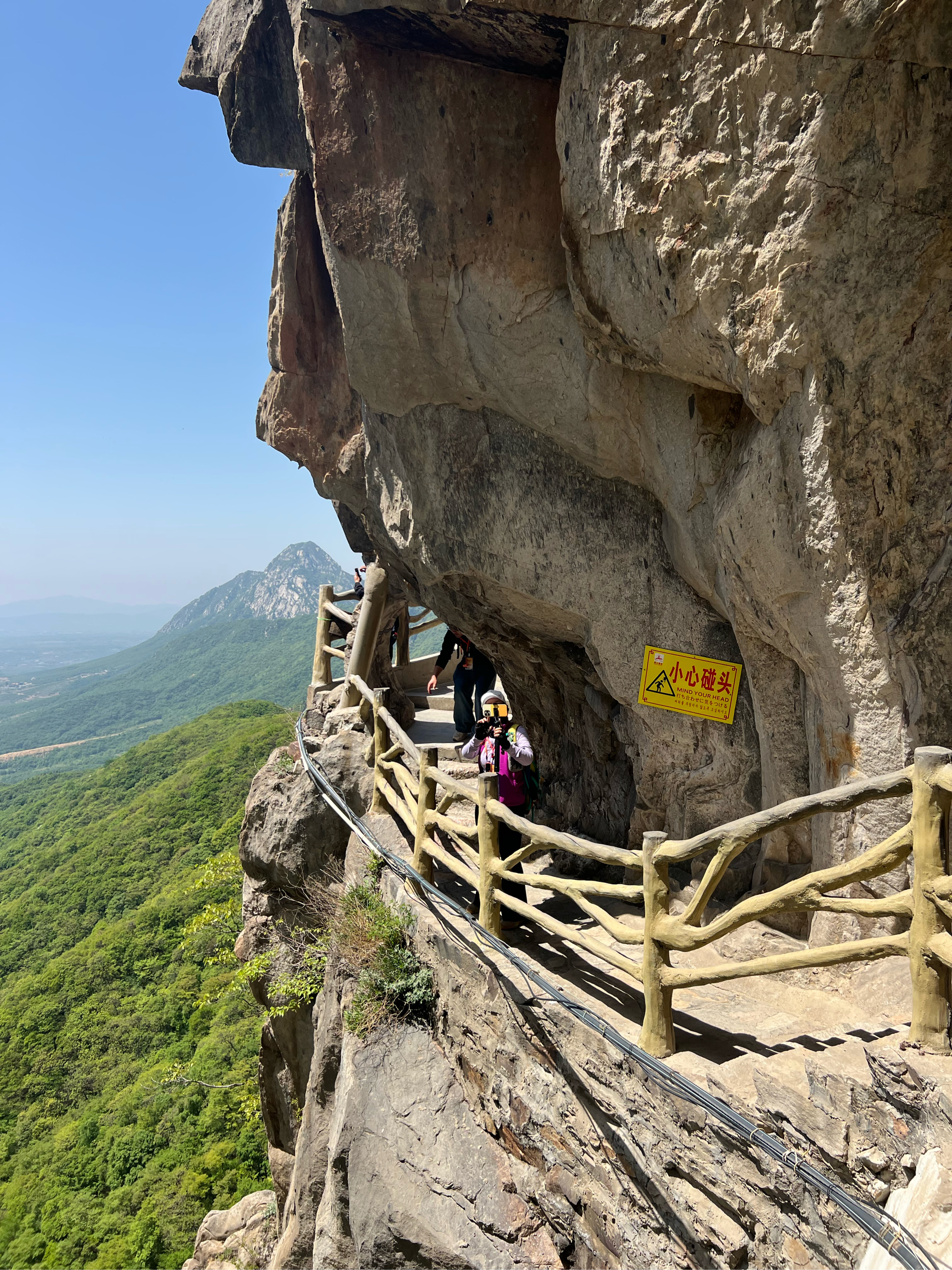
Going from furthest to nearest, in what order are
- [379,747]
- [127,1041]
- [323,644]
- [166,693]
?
1. [166,693]
2. [127,1041]
3. [323,644]
4. [379,747]

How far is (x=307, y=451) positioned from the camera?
11297 mm

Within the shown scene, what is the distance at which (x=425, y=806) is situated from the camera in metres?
5.28

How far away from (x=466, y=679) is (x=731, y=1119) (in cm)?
924

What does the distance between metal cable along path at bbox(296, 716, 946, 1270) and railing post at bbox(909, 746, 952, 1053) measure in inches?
21.6

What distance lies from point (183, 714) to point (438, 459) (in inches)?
5057

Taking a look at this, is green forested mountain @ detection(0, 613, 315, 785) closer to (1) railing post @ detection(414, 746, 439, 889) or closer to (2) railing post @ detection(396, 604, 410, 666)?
(2) railing post @ detection(396, 604, 410, 666)

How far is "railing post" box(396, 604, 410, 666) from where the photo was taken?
15531 mm

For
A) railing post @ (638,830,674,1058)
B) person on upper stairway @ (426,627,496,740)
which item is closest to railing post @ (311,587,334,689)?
person on upper stairway @ (426,627,496,740)

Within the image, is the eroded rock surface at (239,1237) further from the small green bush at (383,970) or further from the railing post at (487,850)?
the railing post at (487,850)

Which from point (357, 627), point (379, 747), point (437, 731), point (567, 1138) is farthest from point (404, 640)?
point (567, 1138)

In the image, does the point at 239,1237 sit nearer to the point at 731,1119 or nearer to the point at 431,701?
the point at 431,701

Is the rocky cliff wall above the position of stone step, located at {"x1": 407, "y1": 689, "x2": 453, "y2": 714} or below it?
below

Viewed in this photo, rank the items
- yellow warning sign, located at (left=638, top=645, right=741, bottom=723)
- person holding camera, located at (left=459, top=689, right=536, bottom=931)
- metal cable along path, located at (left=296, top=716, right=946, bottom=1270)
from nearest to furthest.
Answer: metal cable along path, located at (left=296, top=716, right=946, bottom=1270)
person holding camera, located at (left=459, top=689, right=536, bottom=931)
yellow warning sign, located at (left=638, top=645, right=741, bottom=723)

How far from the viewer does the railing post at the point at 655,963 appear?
10.7 feet
